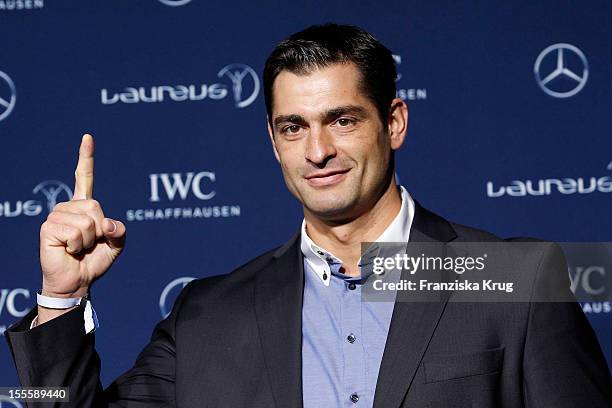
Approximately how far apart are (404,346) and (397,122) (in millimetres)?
557

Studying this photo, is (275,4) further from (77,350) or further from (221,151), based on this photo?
(77,350)

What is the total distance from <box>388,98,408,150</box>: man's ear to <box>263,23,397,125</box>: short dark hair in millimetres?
27

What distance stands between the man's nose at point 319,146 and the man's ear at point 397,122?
0.68 feet

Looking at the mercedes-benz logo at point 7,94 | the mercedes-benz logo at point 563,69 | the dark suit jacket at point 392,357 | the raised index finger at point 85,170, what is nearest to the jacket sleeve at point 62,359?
the dark suit jacket at point 392,357

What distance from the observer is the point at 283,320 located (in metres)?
2.13

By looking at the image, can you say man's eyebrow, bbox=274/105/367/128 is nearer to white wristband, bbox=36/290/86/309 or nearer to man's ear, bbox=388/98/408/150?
man's ear, bbox=388/98/408/150

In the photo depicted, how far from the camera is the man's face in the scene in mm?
2123

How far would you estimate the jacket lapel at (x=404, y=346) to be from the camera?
6.43 feet

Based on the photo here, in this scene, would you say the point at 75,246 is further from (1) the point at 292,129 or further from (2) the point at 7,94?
(2) the point at 7,94

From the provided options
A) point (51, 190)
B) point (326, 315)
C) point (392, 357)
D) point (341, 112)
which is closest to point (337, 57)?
point (341, 112)

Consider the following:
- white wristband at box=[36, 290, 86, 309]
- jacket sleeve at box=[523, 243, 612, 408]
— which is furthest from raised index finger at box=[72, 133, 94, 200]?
jacket sleeve at box=[523, 243, 612, 408]

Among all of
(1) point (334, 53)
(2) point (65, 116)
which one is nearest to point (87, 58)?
(2) point (65, 116)

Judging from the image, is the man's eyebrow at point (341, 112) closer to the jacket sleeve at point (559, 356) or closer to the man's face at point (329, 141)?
the man's face at point (329, 141)

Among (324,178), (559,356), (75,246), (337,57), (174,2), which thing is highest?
(174,2)
